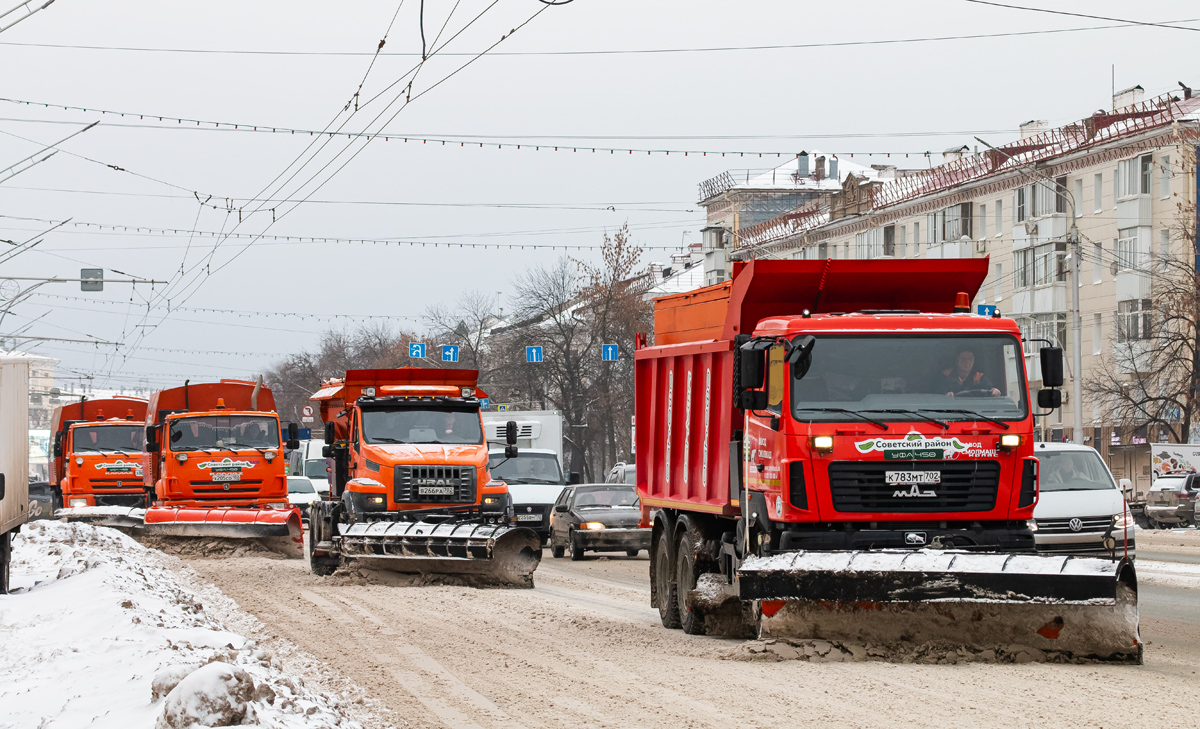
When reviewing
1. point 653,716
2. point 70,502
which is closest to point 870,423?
point 653,716

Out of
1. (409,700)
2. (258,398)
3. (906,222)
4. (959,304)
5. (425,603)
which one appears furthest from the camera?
(906,222)

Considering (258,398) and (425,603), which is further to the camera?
(258,398)

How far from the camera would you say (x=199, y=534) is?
86.0 ft

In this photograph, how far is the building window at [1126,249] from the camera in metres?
56.8

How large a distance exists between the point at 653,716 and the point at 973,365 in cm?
444

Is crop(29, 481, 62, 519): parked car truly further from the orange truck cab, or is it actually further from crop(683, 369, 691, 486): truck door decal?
crop(683, 369, 691, 486): truck door decal

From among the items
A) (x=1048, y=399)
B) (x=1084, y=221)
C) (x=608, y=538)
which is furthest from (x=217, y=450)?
(x=1084, y=221)

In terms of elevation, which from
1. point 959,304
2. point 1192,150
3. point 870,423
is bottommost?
point 870,423

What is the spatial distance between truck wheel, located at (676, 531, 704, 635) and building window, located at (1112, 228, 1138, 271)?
46690mm

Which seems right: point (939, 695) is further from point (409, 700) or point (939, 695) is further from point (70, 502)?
point (70, 502)

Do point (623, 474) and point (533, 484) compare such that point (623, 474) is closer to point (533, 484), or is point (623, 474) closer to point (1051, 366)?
point (533, 484)

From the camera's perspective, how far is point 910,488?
11523mm

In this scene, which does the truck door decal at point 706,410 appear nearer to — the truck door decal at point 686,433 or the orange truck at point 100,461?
the truck door decal at point 686,433

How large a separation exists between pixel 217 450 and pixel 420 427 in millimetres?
8601
